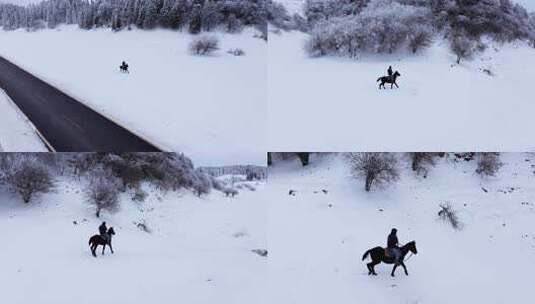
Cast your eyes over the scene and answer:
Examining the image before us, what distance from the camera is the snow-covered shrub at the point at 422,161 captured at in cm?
812

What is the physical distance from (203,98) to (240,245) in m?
2.17

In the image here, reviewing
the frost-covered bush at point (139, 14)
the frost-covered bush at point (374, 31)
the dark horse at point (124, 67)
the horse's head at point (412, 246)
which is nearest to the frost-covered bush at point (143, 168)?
the dark horse at point (124, 67)

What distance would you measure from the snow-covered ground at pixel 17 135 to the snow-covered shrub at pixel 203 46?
2.50 meters

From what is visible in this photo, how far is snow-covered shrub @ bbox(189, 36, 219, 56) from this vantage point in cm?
816

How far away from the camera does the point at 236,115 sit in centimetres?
781

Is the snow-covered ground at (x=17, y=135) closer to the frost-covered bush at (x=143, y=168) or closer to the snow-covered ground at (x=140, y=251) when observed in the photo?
the frost-covered bush at (x=143, y=168)

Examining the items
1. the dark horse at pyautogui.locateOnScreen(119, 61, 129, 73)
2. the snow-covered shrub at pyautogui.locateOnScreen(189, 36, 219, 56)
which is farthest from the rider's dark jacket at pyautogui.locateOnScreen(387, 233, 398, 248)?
the dark horse at pyautogui.locateOnScreen(119, 61, 129, 73)

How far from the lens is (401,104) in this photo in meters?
7.72

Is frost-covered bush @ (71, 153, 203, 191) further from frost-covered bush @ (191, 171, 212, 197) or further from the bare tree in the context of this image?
the bare tree

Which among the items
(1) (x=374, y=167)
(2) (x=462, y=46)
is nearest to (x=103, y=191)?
(1) (x=374, y=167)

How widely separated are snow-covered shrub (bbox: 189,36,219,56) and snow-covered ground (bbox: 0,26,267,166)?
3.2 inches

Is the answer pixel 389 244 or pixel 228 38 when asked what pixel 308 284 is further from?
pixel 228 38

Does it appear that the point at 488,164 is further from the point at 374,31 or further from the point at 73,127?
the point at 73,127

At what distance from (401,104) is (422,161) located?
1.09m
